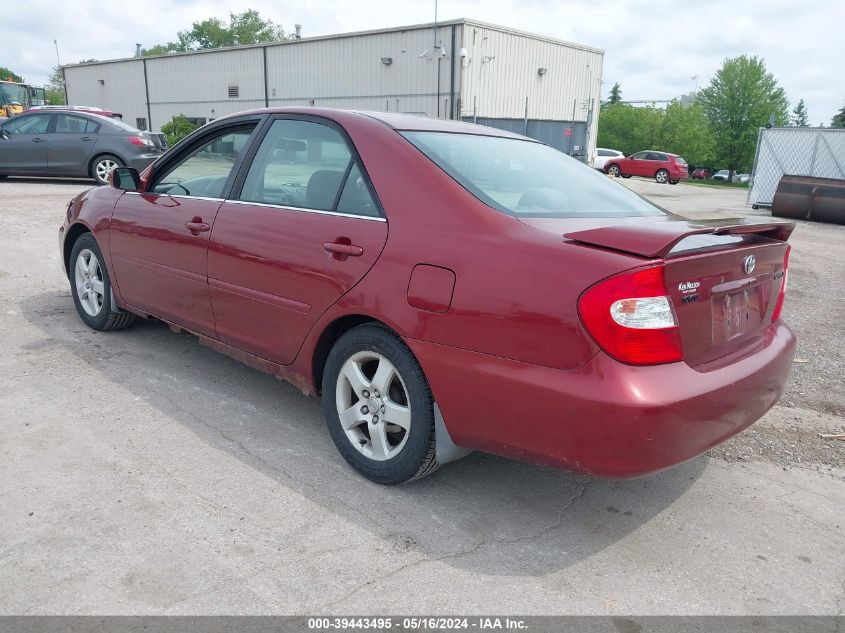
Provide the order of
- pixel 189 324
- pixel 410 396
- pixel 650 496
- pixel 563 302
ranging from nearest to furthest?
pixel 563 302 < pixel 410 396 < pixel 650 496 < pixel 189 324

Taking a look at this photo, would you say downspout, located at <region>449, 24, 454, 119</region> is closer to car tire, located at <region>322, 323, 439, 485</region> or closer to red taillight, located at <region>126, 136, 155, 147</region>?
red taillight, located at <region>126, 136, 155, 147</region>

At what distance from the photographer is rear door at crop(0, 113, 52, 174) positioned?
45.6ft

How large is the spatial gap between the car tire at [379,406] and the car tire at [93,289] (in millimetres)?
2442

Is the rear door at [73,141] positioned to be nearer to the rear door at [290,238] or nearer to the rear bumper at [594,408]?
the rear door at [290,238]

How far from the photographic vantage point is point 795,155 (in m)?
18.3

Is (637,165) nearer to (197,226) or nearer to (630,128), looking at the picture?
(197,226)

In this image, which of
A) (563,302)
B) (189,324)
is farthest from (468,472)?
(189,324)

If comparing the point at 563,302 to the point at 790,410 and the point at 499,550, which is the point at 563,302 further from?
the point at 790,410

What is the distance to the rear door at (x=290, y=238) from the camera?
3.03m

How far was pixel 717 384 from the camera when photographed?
97.3 inches

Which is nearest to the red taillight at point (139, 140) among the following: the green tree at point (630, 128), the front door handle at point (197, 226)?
the front door handle at point (197, 226)

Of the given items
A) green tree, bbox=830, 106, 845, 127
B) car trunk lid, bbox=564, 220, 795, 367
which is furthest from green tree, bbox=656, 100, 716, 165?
car trunk lid, bbox=564, 220, 795, 367

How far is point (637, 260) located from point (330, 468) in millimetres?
1722

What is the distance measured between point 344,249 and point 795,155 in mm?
18995
